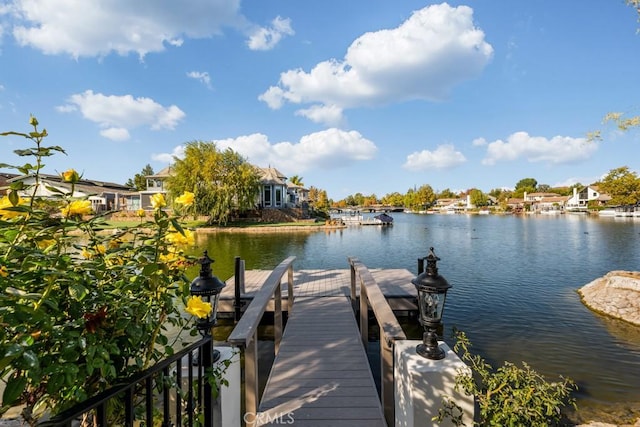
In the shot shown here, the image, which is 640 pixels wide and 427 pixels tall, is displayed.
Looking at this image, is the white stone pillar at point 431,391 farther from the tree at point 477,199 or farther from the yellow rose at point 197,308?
the tree at point 477,199

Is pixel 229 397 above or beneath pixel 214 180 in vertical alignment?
beneath

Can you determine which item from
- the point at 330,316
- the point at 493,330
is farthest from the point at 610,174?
the point at 330,316

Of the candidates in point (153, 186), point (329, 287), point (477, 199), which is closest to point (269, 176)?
point (153, 186)

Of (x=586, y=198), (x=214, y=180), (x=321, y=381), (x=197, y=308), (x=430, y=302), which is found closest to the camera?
(x=197, y=308)

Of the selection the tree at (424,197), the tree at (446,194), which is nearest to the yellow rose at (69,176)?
the tree at (424,197)

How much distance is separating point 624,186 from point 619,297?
5954 cm

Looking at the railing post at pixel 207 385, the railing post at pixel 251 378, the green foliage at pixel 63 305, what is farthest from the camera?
the railing post at pixel 251 378

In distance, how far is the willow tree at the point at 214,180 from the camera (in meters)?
26.2

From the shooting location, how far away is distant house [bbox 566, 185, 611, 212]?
6022cm

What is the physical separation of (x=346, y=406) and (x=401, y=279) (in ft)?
17.9

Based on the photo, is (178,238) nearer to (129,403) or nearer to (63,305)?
(63,305)

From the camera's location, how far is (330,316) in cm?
573

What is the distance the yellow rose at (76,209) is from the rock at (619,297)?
10.5 m

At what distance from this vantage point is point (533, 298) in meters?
8.80
